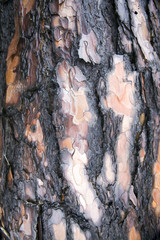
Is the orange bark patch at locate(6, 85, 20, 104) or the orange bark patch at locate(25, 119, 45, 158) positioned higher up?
the orange bark patch at locate(6, 85, 20, 104)

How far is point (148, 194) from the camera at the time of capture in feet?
1.82

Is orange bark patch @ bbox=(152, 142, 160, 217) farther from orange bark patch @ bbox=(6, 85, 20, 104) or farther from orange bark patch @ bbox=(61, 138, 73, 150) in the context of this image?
orange bark patch @ bbox=(6, 85, 20, 104)

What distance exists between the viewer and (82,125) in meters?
0.53

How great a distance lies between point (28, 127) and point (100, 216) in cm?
26

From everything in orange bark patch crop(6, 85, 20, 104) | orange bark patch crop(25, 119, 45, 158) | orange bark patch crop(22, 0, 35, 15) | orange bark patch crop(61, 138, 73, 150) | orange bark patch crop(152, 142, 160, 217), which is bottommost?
orange bark patch crop(152, 142, 160, 217)

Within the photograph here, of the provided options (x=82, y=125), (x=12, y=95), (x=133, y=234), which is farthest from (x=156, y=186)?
(x=12, y=95)

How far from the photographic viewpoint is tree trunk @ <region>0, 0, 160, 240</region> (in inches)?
20.6

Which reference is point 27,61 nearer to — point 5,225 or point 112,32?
point 112,32

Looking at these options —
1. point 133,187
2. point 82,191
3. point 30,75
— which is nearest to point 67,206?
point 82,191

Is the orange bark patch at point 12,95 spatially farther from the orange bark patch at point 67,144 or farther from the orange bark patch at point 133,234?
the orange bark patch at point 133,234

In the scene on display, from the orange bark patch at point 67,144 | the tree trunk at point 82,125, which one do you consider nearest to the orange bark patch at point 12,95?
the tree trunk at point 82,125

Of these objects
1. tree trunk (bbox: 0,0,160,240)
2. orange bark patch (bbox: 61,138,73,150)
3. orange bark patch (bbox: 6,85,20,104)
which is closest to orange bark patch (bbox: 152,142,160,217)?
tree trunk (bbox: 0,0,160,240)

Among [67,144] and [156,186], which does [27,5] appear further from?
[156,186]

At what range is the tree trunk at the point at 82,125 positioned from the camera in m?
0.52
